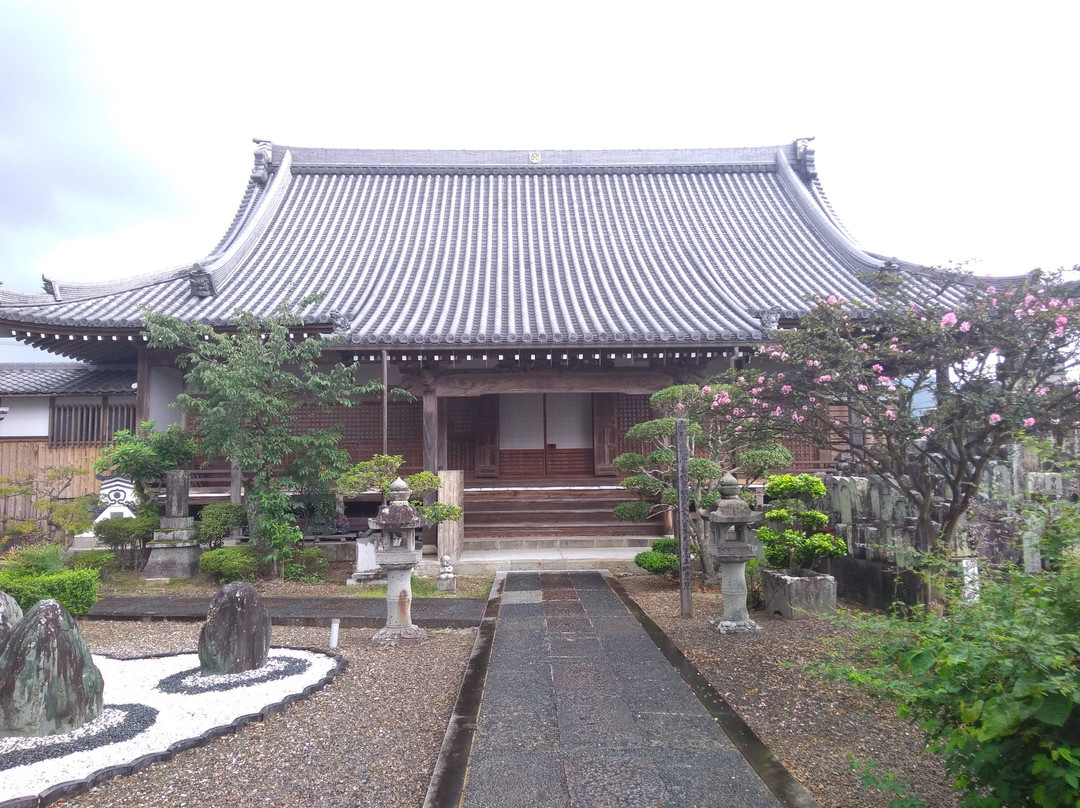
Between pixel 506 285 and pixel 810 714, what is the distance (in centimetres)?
1013

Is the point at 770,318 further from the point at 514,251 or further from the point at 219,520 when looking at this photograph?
the point at 219,520

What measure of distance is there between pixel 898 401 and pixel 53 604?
6.24m

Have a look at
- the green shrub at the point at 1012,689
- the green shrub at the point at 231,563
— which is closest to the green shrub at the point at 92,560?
the green shrub at the point at 231,563

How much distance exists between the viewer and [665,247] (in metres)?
15.1

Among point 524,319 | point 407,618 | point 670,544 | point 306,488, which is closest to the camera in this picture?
point 407,618

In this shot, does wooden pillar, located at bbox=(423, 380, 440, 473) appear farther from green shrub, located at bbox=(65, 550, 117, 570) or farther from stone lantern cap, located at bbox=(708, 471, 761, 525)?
stone lantern cap, located at bbox=(708, 471, 761, 525)

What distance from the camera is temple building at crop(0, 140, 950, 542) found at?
10.7m

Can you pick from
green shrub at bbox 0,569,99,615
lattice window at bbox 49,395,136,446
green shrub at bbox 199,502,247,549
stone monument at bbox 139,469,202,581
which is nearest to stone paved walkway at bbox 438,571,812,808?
green shrub at bbox 0,569,99,615

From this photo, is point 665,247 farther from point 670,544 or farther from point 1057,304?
point 1057,304

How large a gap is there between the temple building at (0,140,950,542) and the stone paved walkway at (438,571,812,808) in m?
5.50

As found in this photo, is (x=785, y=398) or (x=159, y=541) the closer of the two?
(x=785, y=398)

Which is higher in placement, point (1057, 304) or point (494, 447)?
point (1057, 304)

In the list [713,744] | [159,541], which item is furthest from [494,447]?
[713,744]

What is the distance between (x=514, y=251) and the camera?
583 inches
